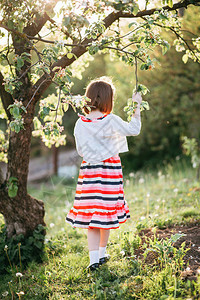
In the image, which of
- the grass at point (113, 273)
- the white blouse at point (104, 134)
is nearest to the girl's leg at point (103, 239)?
the grass at point (113, 273)

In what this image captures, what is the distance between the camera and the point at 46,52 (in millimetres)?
2225

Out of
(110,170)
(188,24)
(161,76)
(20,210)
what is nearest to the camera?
(110,170)

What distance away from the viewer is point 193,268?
2.40m

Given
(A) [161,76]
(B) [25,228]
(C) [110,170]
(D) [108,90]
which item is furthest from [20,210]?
(A) [161,76]

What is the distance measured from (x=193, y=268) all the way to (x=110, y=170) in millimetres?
960

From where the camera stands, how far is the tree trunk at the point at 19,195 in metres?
3.14

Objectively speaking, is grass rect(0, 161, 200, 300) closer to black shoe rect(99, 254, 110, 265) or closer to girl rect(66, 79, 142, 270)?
black shoe rect(99, 254, 110, 265)

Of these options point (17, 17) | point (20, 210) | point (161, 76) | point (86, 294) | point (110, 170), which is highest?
point (161, 76)

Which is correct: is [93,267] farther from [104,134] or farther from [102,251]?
[104,134]

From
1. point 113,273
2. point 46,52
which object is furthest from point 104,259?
point 46,52

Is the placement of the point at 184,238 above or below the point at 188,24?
below

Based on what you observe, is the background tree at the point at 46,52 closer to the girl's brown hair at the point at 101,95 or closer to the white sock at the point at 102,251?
the girl's brown hair at the point at 101,95

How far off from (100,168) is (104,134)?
0.28m

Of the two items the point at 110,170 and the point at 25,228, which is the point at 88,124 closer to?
the point at 110,170
